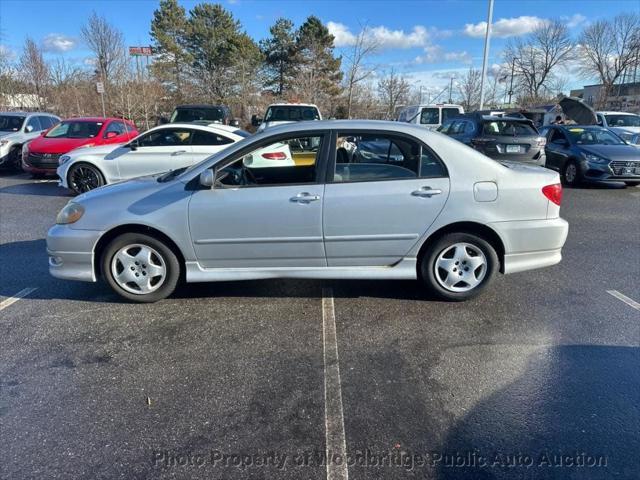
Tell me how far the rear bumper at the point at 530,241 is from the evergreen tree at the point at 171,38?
37.9 metres

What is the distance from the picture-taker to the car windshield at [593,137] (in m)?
10.6

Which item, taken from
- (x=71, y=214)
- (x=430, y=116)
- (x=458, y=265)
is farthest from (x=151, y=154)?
(x=430, y=116)

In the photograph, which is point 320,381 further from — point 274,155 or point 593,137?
point 593,137

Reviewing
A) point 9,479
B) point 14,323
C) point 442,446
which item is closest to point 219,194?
point 14,323

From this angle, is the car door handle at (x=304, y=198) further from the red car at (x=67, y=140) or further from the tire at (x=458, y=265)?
the red car at (x=67, y=140)

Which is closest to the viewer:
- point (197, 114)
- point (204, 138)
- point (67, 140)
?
point (204, 138)

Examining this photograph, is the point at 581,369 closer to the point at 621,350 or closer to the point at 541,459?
the point at 621,350

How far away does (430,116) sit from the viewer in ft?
53.7

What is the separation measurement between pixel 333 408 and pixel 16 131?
45.5 feet

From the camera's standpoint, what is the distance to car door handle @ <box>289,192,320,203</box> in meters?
3.58

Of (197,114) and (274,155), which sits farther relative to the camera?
(197,114)

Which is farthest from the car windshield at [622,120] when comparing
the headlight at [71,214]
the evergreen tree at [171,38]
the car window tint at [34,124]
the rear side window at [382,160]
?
the evergreen tree at [171,38]

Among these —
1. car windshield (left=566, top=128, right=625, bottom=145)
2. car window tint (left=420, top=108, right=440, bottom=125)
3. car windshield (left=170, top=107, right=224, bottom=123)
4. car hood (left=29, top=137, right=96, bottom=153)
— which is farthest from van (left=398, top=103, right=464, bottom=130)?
car hood (left=29, top=137, right=96, bottom=153)

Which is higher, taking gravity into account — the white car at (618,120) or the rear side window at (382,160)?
the white car at (618,120)
